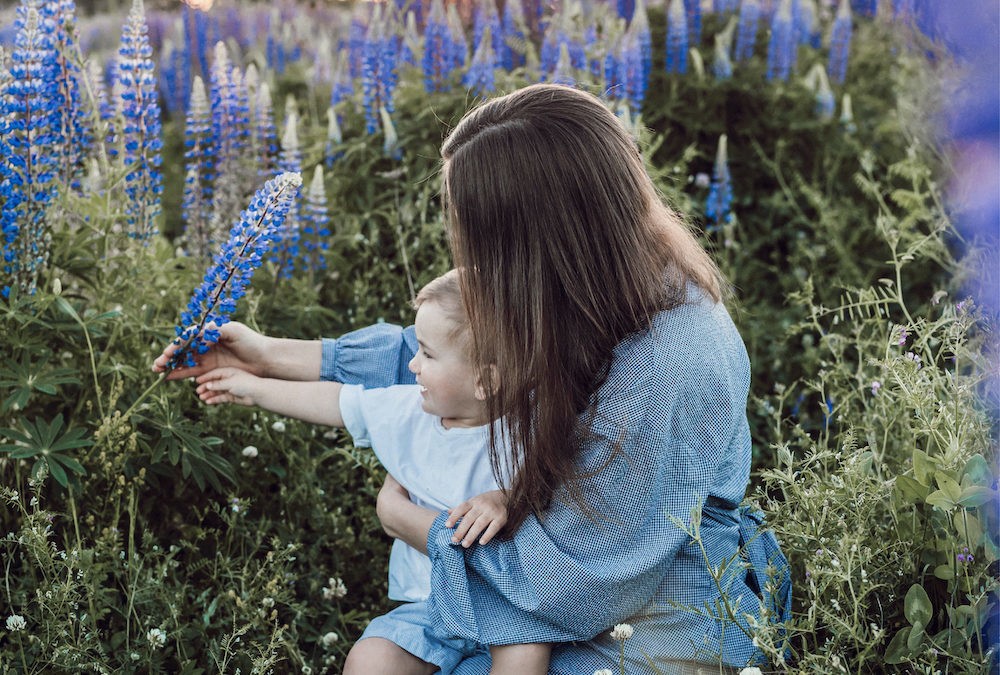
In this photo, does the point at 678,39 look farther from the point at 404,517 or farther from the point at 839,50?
the point at 404,517

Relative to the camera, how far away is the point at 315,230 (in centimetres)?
337

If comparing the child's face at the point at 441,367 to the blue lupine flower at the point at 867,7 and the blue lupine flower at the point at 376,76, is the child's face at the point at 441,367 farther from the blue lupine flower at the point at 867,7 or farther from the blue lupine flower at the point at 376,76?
the blue lupine flower at the point at 867,7

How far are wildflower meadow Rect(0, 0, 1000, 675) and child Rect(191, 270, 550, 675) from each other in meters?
0.18

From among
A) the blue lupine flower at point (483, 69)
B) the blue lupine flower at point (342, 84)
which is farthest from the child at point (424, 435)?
the blue lupine flower at point (342, 84)

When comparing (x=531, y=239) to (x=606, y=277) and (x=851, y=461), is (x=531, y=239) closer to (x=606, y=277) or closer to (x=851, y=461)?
(x=606, y=277)

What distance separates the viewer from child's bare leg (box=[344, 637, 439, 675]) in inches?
81.7

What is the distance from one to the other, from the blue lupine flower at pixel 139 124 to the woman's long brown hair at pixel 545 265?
3.91 feet

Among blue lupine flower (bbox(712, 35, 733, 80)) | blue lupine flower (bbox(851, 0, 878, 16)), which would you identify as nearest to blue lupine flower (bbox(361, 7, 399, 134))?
blue lupine flower (bbox(712, 35, 733, 80))

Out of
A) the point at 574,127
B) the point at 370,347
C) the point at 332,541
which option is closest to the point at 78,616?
the point at 332,541

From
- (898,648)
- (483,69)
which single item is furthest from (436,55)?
(898,648)

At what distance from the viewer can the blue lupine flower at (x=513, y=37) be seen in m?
4.49

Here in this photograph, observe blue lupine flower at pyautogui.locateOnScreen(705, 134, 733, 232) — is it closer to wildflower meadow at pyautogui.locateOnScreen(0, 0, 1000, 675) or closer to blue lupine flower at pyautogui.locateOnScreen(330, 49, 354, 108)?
wildflower meadow at pyautogui.locateOnScreen(0, 0, 1000, 675)

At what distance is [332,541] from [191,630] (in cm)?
51

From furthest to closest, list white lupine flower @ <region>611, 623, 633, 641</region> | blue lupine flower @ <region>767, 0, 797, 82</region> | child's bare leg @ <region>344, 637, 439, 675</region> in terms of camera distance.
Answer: blue lupine flower @ <region>767, 0, 797, 82</region>, child's bare leg @ <region>344, 637, 439, 675</region>, white lupine flower @ <region>611, 623, 633, 641</region>
